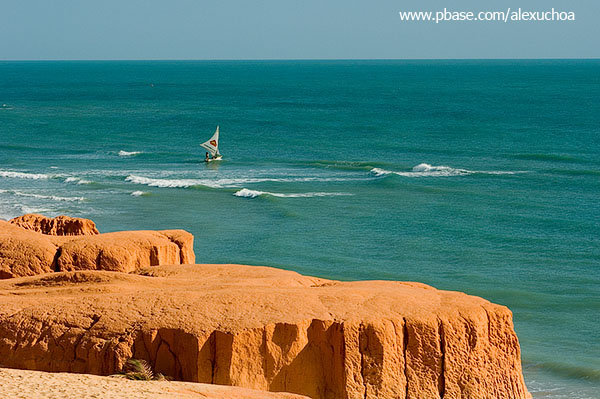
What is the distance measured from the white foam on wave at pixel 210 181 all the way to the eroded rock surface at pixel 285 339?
42814mm

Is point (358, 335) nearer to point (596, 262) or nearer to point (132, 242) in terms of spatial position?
point (132, 242)

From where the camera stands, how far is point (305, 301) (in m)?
17.1

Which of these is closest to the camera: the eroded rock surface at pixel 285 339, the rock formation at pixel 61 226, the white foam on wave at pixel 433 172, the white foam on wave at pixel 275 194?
the eroded rock surface at pixel 285 339

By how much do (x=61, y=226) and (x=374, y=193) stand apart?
3115 centimetres

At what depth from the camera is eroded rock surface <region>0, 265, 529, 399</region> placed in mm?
16141

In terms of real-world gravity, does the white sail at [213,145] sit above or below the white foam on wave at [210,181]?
above

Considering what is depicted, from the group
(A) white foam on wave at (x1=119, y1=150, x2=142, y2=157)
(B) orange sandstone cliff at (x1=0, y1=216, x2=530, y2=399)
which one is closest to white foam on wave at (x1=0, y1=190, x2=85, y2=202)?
(A) white foam on wave at (x1=119, y1=150, x2=142, y2=157)

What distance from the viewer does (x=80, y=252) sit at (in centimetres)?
2234

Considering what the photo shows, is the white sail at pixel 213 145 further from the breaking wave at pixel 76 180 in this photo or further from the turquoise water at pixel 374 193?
the breaking wave at pixel 76 180

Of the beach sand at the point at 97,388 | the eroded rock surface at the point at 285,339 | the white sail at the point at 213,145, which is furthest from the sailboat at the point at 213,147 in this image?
the beach sand at the point at 97,388

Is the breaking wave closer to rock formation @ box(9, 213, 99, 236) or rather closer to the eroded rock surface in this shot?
rock formation @ box(9, 213, 99, 236)

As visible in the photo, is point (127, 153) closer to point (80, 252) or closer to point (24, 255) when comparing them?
point (80, 252)

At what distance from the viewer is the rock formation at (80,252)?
21.9 m

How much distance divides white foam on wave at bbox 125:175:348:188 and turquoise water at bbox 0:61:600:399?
0.14 m
